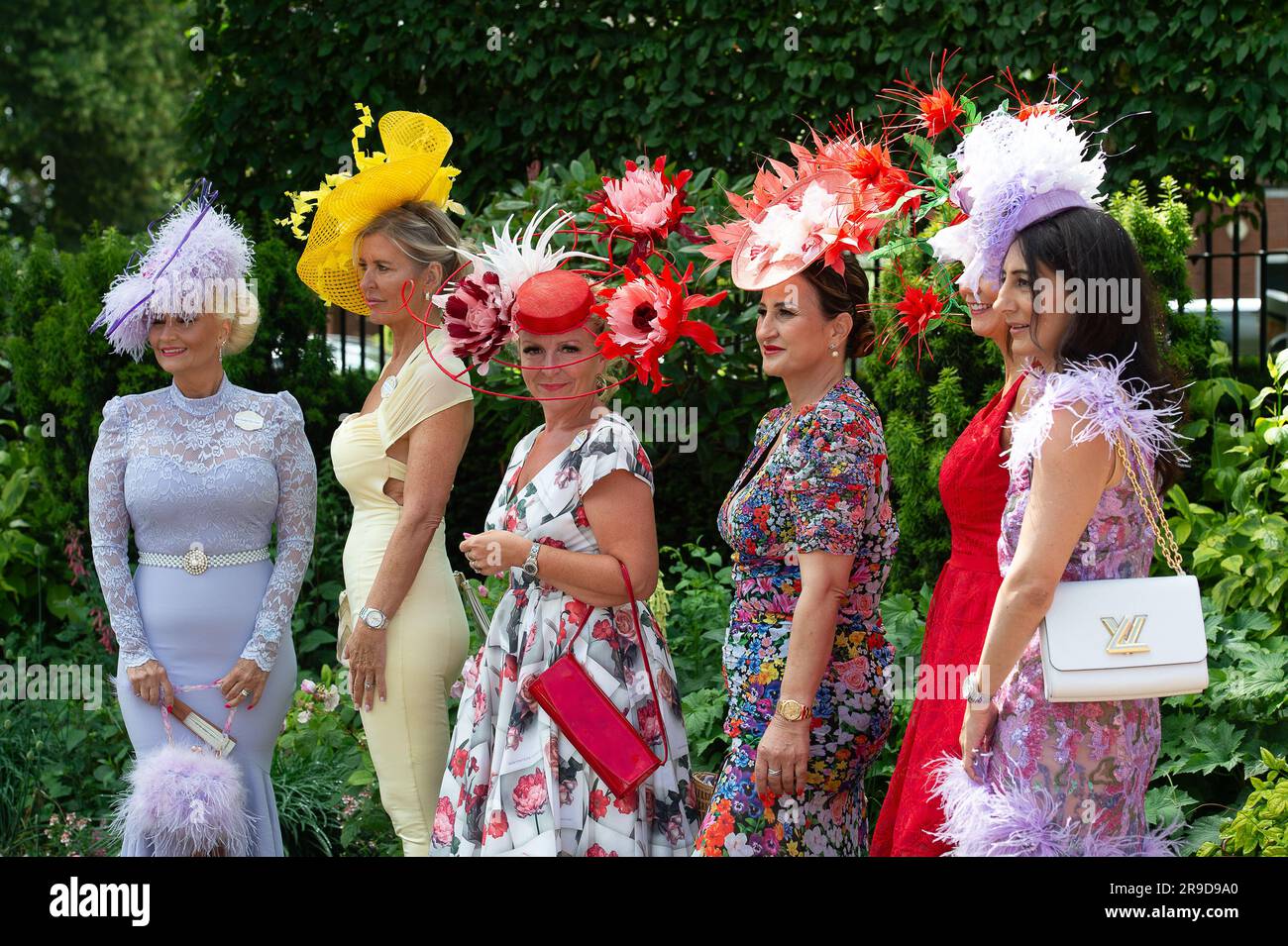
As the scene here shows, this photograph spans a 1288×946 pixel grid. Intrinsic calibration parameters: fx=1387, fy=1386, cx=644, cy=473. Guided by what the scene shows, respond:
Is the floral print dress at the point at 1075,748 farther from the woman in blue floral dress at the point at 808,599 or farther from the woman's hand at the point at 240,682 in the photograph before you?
the woman's hand at the point at 240,682

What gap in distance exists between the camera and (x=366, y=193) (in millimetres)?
3793

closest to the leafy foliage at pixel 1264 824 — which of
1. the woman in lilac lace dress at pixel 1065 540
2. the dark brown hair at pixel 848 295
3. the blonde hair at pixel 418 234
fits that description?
the woman in lilac lace dress at pixel 1065 540

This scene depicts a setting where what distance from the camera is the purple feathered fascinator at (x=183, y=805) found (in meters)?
3.51

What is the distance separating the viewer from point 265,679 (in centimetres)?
376

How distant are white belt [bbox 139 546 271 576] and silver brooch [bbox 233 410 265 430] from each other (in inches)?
13.6

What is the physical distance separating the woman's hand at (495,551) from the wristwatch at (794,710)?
0.69 meters

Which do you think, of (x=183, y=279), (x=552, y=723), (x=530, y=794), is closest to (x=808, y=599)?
(x=552, y=723)

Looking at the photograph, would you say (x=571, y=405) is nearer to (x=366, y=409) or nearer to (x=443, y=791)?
Answer: (x=366, y=409)

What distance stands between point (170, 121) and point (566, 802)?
2219 cm

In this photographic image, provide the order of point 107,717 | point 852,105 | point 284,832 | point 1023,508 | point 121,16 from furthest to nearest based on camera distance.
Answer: point 121,16
point 852,105
point 107,717
point 284,832
point 1023,508

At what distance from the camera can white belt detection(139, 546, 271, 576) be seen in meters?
3.73

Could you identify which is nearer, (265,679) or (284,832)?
(265,679)

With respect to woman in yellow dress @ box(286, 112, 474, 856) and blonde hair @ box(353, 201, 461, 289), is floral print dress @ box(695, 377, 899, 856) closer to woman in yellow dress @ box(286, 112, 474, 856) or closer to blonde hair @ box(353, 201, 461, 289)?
woman in yellow dress @ box(286, 112, 474, 856)

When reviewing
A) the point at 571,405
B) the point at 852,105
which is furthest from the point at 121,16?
the point at 571,405
